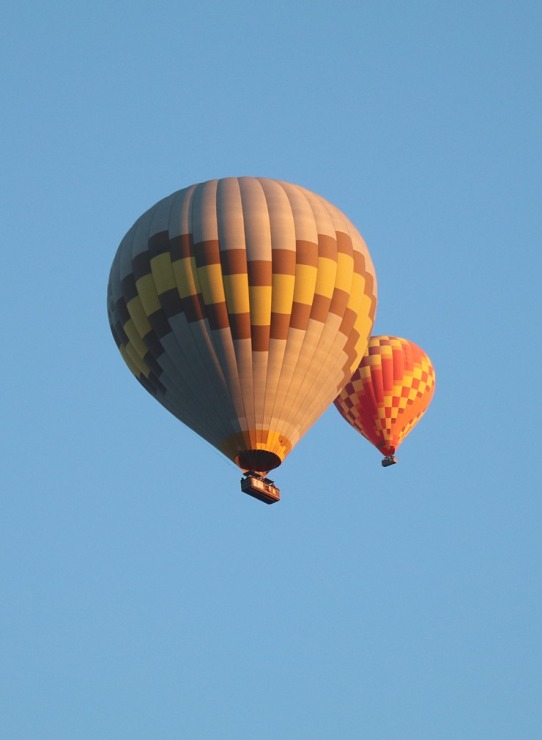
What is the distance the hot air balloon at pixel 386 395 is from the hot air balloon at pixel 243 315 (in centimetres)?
1029

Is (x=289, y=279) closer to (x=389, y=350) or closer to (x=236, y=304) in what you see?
(x=236, y=304)

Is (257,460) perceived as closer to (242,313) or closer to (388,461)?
(242,313)

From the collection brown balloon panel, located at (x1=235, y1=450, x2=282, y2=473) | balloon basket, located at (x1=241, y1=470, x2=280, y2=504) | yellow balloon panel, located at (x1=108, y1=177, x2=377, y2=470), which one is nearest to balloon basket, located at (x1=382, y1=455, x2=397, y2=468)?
yellow balloon panel, located at (x1=108, y1=177, x2=377, y2=470)

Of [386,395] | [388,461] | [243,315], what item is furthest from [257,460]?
[388,461]

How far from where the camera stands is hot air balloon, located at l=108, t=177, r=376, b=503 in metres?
29.2

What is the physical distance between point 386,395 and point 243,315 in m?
12.5

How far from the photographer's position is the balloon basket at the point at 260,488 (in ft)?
95.4

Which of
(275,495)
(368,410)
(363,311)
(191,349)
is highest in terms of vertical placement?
(368,410)

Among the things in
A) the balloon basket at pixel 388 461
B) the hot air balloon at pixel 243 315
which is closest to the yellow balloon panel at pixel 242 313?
the hot air balloon at pixel 243 315

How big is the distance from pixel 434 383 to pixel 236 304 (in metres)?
15.0

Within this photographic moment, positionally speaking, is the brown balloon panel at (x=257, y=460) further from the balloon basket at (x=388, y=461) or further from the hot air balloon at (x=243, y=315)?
the balloon basket at (x=388, y=461)

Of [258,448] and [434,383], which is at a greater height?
[434,383]

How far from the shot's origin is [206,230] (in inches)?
1170

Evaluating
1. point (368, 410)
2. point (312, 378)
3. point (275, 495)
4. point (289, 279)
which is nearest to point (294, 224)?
point (289, 279)
